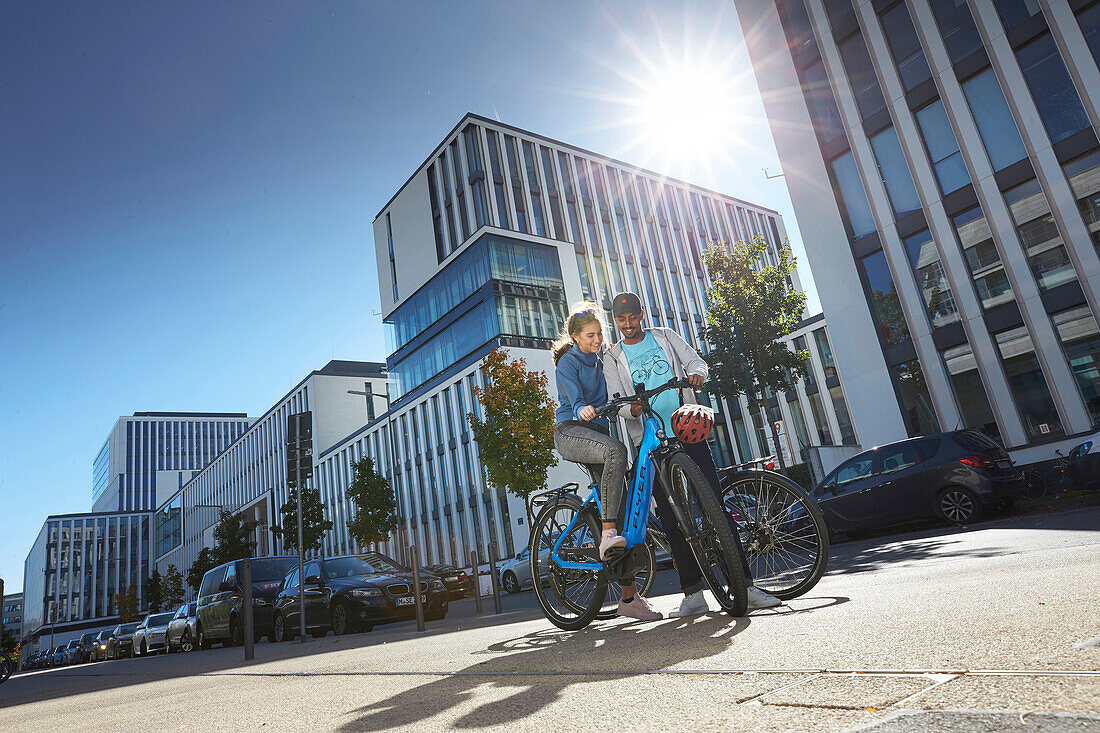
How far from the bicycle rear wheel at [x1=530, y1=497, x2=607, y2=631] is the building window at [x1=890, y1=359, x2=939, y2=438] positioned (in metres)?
16.8

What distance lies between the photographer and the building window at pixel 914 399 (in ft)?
62.2

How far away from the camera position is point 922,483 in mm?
11070

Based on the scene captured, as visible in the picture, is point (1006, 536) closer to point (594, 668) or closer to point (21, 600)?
point (594, 668)

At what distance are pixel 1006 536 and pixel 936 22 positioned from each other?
56.4ft

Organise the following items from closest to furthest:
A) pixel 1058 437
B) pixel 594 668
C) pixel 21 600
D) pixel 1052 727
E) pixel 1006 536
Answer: pixel 1052 727, pixel 594 668, pixel 1006 536, pixel 1058 437, pixel 21 600

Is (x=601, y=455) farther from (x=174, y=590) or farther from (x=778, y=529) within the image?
(x=174, y=590)

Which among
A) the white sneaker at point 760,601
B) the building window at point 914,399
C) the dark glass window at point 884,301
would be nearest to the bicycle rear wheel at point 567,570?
the white sneaker at point 760,601

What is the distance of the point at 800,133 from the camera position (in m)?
22.1

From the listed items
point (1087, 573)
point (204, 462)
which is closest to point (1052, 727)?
point (1087, 573)

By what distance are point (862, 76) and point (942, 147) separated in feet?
11.2

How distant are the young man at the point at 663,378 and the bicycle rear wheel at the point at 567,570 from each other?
528 mm

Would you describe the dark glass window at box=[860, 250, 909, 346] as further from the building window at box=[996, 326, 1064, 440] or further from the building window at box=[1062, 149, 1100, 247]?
the building window at box=[1062, 149, 1100, 247]

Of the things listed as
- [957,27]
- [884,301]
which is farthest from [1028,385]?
[957,27]

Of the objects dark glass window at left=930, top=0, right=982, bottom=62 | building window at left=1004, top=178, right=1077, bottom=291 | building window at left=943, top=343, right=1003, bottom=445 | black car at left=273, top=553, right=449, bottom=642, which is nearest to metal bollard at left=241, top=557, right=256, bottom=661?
black car at left=273, top=553, right=449, bottom=642
